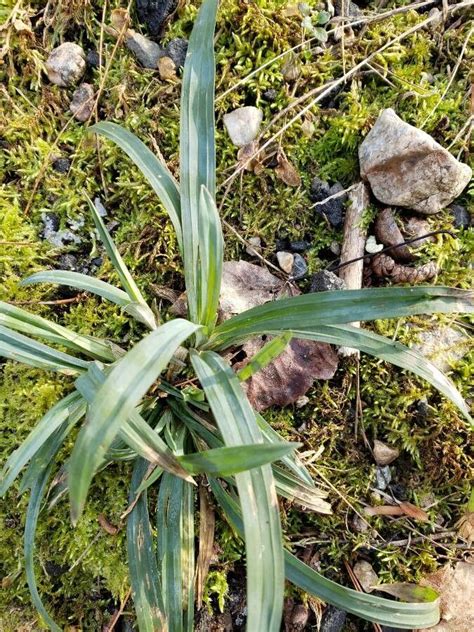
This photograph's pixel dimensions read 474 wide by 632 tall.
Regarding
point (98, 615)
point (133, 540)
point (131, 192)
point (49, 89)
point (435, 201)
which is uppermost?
point (49, 89)

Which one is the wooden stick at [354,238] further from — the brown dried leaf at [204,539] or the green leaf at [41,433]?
the green leaf at [41,433]

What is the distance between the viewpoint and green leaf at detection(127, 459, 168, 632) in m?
1.23

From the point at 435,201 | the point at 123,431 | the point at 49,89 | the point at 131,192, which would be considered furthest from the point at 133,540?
the point at 49,89

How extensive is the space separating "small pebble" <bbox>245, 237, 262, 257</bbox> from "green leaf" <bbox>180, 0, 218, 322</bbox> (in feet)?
0.93

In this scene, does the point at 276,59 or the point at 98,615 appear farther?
the point at 276,59

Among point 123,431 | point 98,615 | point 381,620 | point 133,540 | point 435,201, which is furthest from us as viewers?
point 435,201

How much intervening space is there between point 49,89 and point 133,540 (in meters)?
1.36

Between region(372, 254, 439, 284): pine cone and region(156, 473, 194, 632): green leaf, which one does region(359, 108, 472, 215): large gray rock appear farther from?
region(156, 473, 194, 632): green leaf

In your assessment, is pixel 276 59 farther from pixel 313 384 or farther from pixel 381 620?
pixel 381 620

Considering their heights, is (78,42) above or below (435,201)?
above

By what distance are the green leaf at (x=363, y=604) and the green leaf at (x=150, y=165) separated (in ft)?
2.83

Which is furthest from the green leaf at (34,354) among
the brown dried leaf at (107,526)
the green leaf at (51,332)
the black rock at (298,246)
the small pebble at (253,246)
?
the black rock at (298,246)

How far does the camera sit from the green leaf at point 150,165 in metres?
1.33

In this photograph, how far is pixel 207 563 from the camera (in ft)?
4.42
